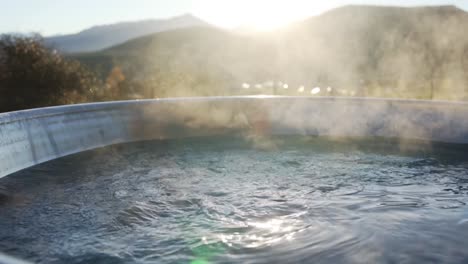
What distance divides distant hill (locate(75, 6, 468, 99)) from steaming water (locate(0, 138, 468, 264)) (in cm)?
577

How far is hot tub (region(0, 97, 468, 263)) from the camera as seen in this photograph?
2.44 m

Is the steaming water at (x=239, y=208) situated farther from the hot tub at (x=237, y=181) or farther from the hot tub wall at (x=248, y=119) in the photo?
the hot tub wall at (x=248, y=119)

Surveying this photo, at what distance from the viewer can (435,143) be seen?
17.7 ft

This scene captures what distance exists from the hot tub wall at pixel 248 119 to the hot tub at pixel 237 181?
1 centimetres

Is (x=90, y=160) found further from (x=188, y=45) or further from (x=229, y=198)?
(x=188, y=45)

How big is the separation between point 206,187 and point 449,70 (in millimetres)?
12973

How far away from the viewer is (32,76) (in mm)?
7641

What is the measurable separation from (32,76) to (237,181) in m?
5.48

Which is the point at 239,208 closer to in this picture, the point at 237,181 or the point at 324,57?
the point at 237,181

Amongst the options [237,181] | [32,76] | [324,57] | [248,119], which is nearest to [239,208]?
[237,181]

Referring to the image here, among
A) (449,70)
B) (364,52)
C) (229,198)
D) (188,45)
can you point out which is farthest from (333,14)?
(229,198)

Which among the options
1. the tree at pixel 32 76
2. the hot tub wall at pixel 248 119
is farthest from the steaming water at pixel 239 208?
the tree at pixel 32 76

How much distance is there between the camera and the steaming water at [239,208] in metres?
2.37

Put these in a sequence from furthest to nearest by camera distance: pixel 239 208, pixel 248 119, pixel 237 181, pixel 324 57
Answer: pixel 324 57, pixel 248 119, pixel 237 181, pixel 239 208
